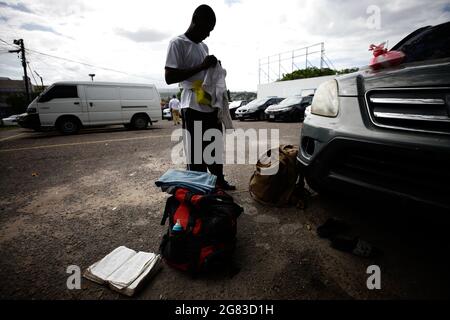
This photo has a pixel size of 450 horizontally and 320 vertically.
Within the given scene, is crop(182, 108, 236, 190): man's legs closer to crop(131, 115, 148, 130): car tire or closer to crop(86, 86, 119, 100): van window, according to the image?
crop(86, 86, 119, 100): van window

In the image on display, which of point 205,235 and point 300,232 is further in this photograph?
point 300,232

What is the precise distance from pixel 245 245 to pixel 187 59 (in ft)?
5.52

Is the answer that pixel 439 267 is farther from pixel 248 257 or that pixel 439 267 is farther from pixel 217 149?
pixel 217 149

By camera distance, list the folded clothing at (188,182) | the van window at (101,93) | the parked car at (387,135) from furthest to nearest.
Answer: the van window at (101,93) < the folded clothing at (188,182) < the parked car at (387,135)

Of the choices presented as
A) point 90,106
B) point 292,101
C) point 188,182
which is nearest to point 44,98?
point 90,106

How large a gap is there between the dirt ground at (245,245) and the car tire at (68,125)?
18.7 feet

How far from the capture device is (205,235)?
4.33 ft

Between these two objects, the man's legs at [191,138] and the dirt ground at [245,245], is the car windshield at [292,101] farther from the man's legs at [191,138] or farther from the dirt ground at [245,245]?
the man's legs at [191,138]

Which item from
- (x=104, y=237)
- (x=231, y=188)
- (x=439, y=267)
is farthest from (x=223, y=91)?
(x=439, y=267)

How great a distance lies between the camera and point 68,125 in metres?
7.68

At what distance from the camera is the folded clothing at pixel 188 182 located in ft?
5.15

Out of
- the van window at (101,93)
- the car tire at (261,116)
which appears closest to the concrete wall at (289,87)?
the car tire at (261,116)

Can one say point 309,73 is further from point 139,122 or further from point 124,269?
point 124,269
